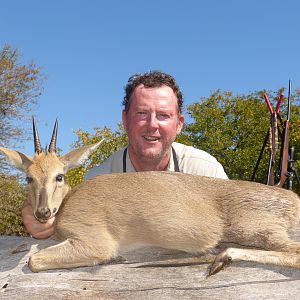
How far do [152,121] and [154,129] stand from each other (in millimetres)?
103

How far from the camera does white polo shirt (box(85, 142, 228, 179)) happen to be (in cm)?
630

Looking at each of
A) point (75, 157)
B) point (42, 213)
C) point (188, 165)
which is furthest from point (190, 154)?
point (42, 213)

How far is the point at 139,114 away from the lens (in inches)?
230

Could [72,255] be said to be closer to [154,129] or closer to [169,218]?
[169,218]

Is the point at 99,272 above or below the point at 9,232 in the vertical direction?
above

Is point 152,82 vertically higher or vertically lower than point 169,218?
higher

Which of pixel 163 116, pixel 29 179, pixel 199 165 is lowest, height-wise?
pixel 29 179

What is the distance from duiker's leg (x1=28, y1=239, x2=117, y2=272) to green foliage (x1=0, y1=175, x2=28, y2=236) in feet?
42.1

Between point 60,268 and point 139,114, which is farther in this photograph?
point 139,114

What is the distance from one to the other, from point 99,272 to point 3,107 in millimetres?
19066

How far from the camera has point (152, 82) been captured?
6043 millimetres

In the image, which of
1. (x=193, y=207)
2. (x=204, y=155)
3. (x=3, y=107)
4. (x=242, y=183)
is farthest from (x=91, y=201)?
(x=3, y=107)

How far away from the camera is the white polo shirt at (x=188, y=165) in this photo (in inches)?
248

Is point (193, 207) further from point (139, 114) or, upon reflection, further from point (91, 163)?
point (91, 163)
